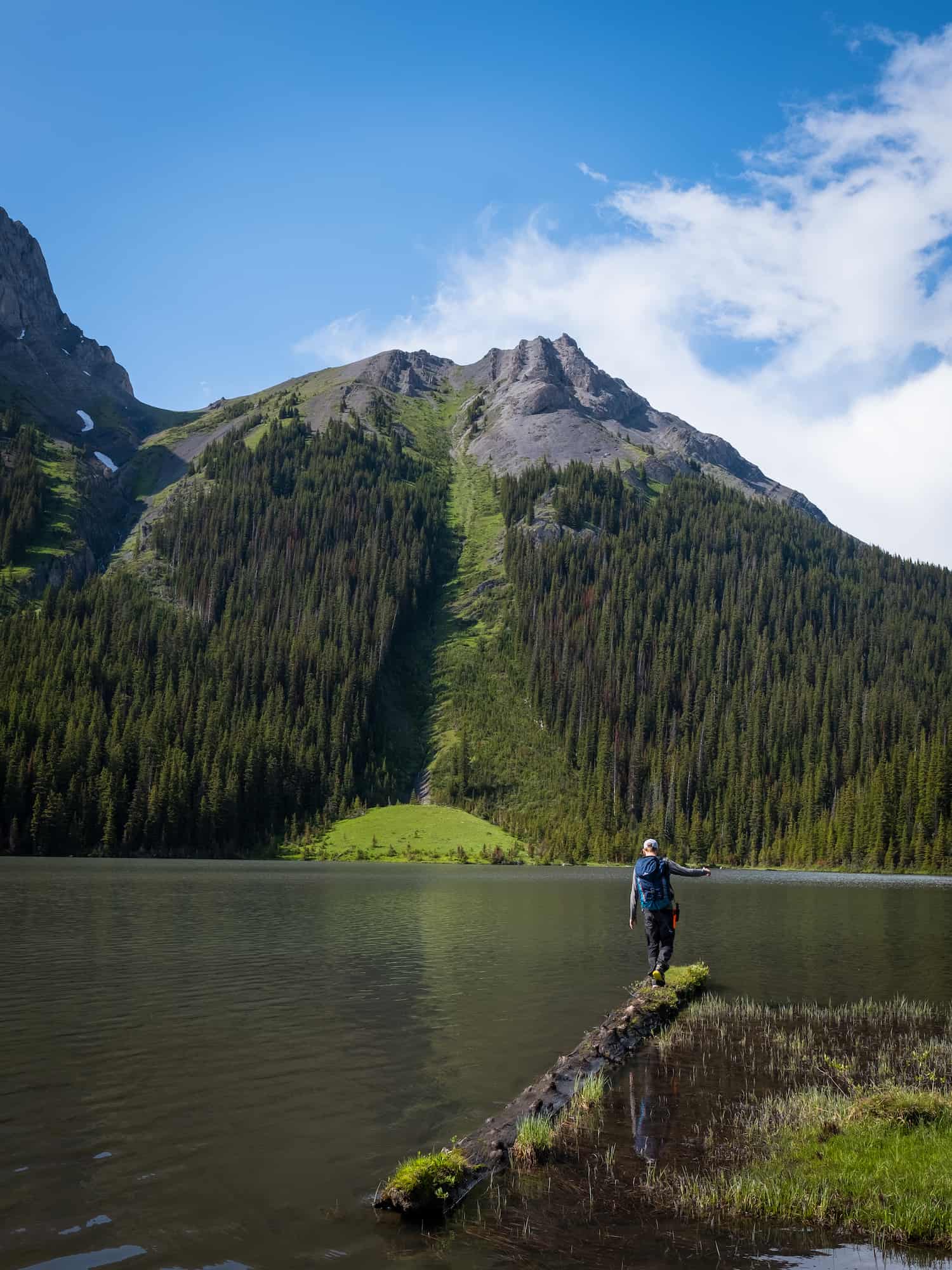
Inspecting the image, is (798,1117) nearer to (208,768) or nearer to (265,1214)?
(265,1214)

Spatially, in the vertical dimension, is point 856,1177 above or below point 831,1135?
above

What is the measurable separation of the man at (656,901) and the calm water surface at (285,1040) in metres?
2.43

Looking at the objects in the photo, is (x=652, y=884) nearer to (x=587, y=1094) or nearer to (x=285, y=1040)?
(x=587, y=1094)

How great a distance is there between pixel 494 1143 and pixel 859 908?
197 feet

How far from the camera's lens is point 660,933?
26.2m

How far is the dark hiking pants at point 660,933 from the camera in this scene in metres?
26.0

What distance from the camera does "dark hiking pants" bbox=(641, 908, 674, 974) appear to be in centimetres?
2600

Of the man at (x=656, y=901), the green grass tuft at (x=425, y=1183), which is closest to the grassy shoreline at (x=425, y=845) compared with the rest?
the man at (x=656, y=901)

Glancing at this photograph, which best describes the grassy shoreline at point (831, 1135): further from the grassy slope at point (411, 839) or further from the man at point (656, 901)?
the grassy slope at point (411, 839)

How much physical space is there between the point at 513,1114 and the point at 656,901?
1221 cm

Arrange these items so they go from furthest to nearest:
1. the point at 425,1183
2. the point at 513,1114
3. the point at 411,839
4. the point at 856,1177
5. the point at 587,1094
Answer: the point at 411,839 → the point at 587,1094 → the point at 513,1114 → the point at 856,1177 → the point at 425,1183

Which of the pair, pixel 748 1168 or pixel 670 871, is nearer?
pixel 748 1168

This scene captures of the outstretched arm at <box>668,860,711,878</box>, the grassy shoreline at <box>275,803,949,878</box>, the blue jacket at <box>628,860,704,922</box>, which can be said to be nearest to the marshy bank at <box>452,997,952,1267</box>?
the blue jacket at <box>628,860,704,922</box>

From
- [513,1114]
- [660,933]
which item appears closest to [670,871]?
[660,933]
